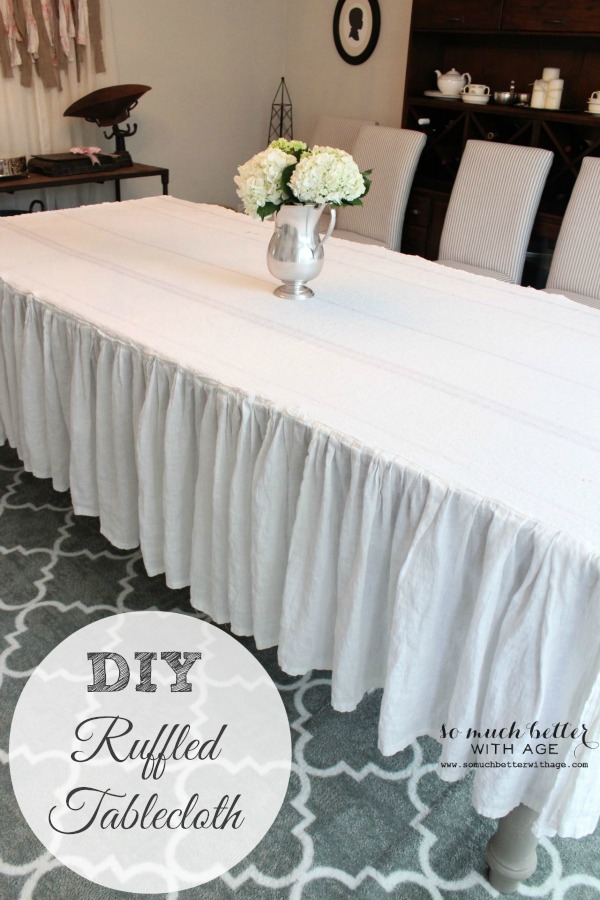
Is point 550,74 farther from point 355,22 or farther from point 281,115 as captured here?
point 281,115

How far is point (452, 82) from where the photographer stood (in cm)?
362

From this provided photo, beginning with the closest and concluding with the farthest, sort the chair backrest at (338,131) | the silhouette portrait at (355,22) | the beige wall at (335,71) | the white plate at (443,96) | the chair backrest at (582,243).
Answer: the chair backrest at (582,243)
the white plate at (443,96)
the chair backrest at (338,131)
the beige wall at (335,71)
the silhouette portrait at (355,22)

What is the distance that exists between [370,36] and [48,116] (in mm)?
1810

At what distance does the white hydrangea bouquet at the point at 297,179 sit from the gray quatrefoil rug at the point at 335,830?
3.53 feet

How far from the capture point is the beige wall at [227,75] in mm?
4074

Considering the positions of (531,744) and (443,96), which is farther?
(443,96)

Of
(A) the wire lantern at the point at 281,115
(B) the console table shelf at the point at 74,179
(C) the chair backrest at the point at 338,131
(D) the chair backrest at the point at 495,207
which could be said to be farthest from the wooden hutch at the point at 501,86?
(B) the console table shelf at the point at 74,179

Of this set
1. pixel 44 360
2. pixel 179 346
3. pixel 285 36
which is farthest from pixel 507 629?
pixel 285 36

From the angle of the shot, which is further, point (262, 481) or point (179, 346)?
point (179, 346)

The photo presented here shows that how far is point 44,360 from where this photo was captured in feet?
6.08

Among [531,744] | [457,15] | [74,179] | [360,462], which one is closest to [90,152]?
[74,179]

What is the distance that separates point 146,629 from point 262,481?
0.63 meters

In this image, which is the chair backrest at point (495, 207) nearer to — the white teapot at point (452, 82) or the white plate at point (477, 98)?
the white plate at point (477, 98)

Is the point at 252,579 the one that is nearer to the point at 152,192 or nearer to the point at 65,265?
the point at 65,265
